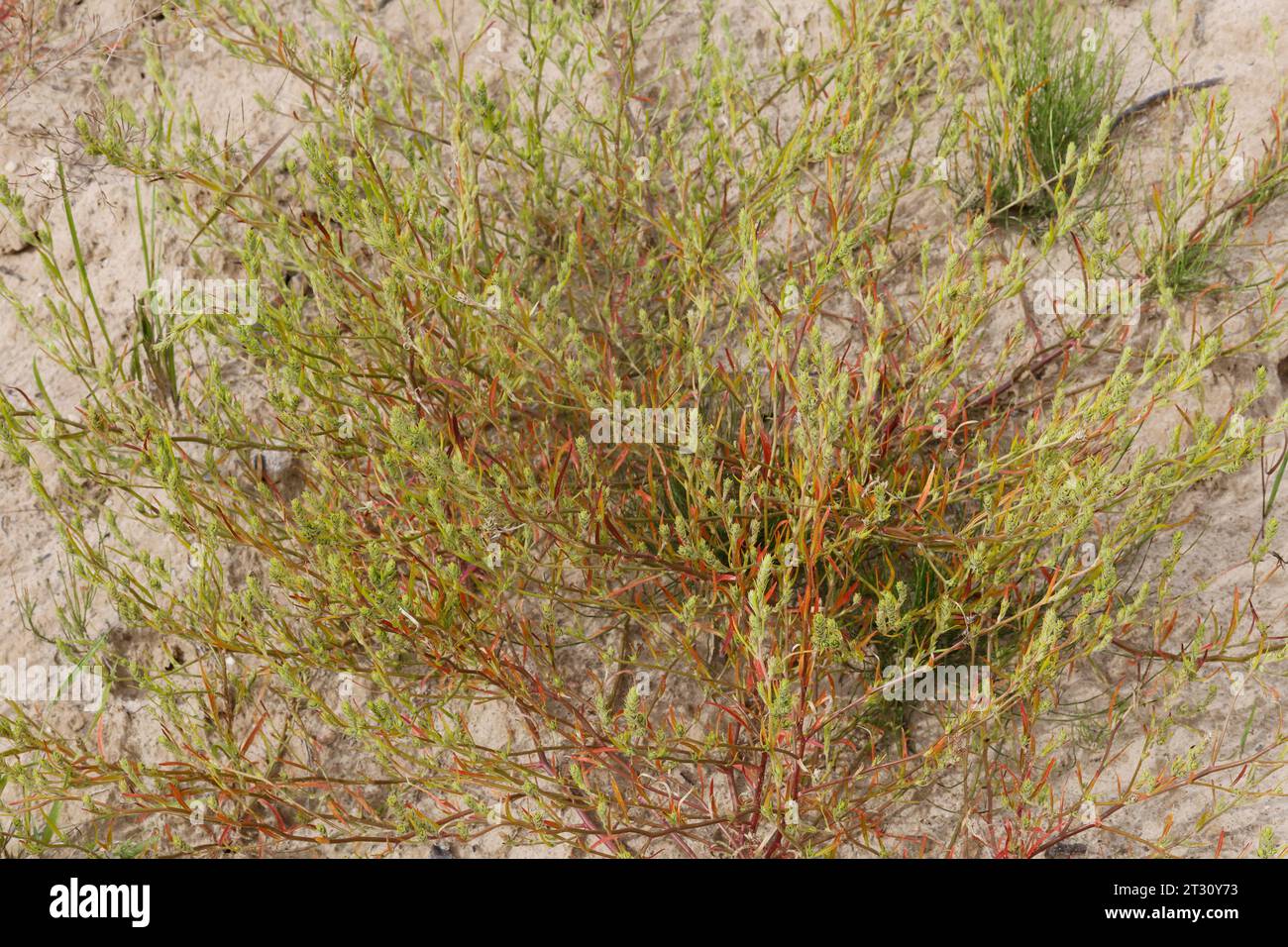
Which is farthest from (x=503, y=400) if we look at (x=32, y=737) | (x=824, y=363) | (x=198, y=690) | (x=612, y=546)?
(x=32, y=737)

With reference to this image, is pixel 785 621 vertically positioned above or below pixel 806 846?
above

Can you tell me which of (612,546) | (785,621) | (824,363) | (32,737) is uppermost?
(824,363)

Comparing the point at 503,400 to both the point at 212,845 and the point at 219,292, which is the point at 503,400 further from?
the point at 212,845

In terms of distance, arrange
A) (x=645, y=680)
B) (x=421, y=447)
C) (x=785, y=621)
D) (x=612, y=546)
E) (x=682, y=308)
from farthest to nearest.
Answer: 1. (x=682, y=308)
2. (x=645, y=680)
3. (x=612, y=546)
4. (x=785, y=621)
5. (x=421, y=447)

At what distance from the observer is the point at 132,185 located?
3.44m

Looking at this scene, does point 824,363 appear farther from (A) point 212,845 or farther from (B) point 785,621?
(A) point 212,845

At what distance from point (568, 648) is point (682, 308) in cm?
95

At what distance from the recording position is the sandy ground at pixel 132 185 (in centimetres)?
265

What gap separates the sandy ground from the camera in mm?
2650

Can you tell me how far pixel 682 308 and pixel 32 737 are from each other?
1832mm

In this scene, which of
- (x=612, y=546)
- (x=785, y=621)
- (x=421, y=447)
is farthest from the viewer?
(x=612, y=546)

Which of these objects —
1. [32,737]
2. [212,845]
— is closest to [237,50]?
[32,737]

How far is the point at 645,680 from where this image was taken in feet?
9.04

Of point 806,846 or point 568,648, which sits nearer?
point 806,846
